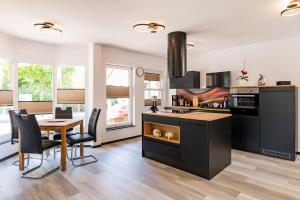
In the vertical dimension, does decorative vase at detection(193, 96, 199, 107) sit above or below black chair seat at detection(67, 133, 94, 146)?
above

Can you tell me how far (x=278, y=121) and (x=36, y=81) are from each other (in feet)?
18.1

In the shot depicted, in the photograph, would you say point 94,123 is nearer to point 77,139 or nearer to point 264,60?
point 77,139

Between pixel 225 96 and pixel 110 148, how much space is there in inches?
130

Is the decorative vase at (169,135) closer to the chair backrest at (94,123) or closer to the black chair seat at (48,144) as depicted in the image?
the chair backrest at (94,123)

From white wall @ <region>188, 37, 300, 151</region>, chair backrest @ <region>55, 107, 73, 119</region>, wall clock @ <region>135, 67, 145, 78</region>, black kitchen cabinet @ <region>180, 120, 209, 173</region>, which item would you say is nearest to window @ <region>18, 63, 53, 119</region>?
chair backrest @ <region>55, 107, 73, 119</region>

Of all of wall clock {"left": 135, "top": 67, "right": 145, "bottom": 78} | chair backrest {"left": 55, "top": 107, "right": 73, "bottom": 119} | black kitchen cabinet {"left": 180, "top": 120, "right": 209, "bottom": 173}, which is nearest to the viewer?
black kitchen cabinet {"left": 180, "top": 120, "right": 209, "bottom": 173}

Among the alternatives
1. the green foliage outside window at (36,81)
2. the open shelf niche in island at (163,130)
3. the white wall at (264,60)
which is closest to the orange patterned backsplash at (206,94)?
the white wall at (264,60)

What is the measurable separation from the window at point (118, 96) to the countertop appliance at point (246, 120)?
2.83 metres

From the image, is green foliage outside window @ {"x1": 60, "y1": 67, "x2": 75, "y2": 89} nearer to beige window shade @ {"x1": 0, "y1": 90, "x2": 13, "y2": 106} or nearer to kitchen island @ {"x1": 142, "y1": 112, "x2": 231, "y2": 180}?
beige window shade @ {"x1": 0, "y1": 90, "x2": 13, "y2": 106}

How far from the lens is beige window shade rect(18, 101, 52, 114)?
170 inches

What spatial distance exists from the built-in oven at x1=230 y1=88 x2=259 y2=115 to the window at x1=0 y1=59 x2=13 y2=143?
4.98 metres

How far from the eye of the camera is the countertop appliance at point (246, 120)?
4070 mm

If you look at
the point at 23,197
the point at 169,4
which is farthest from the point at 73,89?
the point at 169,4

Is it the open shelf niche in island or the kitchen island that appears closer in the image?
the kitchen island
